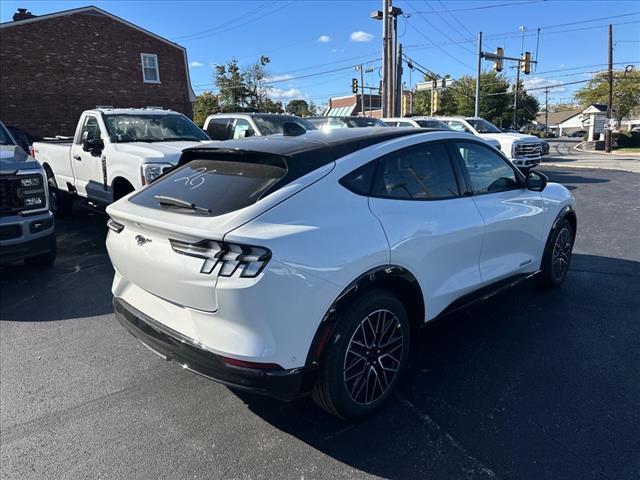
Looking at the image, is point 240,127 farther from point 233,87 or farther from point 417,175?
point 233,87

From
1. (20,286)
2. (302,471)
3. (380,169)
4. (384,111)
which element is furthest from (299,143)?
(384,111)

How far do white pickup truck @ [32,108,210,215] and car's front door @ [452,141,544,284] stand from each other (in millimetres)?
3823

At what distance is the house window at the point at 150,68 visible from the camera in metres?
25.6

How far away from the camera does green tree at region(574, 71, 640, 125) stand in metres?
50.7

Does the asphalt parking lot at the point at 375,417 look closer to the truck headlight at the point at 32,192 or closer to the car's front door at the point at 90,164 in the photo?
the truck headlight at the point at 32,192

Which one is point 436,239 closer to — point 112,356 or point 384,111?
point 112,356

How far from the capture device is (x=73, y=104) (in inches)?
920

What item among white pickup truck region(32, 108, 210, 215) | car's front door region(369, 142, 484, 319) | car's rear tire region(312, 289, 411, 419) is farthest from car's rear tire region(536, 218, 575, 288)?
white pickup truck region(32, 108, 210, 215)

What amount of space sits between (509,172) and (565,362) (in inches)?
67.5

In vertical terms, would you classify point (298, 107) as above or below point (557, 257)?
above

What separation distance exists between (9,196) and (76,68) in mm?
21517

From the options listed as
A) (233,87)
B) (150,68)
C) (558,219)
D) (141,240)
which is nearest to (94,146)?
(141,240)

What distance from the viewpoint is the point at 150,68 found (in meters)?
25.9

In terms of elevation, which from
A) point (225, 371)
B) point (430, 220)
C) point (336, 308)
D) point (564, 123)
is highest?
point (564, 123)
